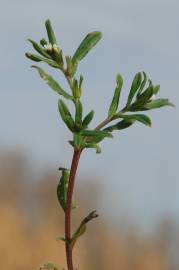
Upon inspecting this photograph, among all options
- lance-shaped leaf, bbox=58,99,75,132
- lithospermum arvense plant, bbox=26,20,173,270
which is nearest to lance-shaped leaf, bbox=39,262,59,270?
lithospermum arvense plant, bbox=26,20,173,270

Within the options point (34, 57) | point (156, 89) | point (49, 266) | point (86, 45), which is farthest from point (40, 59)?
point (49, 266)

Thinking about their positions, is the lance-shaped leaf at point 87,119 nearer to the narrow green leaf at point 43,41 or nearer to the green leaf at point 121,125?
the green leaf at point 121,125

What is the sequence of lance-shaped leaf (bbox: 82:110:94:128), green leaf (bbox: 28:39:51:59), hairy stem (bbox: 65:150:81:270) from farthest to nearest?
green leaf (bbox: 28:39:51:59), lance-shaped leaf (bbox: 82:110:94:128), hairy stem (bbox: 65:150:81:270)

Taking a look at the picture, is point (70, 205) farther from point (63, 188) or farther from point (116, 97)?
point (116, 97)

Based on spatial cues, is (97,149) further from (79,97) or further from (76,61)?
(76,61)

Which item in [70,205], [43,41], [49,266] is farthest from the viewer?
[43,41]

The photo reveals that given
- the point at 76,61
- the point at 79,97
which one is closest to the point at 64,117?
the point at 79,97

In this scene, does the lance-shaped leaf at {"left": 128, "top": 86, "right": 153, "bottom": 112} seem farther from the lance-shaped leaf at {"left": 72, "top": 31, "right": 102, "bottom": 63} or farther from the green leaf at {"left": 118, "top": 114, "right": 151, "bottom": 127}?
the lance-shaped leaf at {"left": 72, "top": 31, "right": 102, "bottom": 63}
